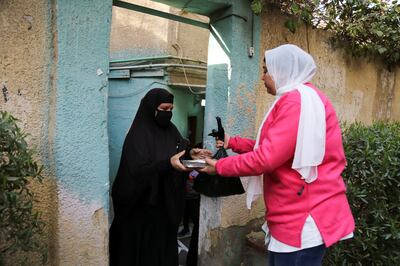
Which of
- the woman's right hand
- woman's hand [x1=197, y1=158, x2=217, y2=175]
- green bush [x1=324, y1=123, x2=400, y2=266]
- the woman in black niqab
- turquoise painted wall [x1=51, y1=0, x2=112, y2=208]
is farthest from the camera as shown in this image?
the woman in black niqab

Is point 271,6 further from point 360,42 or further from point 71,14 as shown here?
point 71,14

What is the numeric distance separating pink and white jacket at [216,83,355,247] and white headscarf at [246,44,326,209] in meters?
0.04

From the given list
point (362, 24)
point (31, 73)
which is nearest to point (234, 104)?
point (31, 73)

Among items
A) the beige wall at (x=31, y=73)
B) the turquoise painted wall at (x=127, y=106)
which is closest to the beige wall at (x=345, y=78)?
the beige wall at (x=31, y=73)

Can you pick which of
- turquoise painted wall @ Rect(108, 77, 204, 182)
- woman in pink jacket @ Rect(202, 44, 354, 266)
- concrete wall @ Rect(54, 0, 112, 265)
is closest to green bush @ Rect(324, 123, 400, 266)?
woman in pink jacket @ Rect(202, 44, 354, 266)

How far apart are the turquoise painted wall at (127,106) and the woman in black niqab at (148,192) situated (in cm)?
290

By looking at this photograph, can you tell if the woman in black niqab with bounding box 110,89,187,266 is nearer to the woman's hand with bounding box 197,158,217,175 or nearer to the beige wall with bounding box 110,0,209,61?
the woman's hand with bounding box 197,158,217,175

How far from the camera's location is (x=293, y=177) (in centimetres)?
188

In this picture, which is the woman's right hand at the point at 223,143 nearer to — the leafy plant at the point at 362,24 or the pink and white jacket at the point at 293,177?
the pink and white jacket at the point at 293,177

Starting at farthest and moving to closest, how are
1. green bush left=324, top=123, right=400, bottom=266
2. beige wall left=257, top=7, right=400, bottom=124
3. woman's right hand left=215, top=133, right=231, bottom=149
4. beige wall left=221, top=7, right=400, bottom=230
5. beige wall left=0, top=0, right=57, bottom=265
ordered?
1. beige wall left=257, top=7, right=400, bottom=124
2. beige wall left=221, top=7, right=400, bottom=230
3. green bush left=324, top=123, right=400, bottom=266
4. woman's right hand left=215, top=133, right=231, bottom=149
5. beige wall left=0, top=0, right=57, bottom=265

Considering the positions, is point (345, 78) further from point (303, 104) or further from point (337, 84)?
point (303, 104)

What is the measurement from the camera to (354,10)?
467 cm

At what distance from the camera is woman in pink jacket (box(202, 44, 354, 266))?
1.79 metres

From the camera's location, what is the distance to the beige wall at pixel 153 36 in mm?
6098
